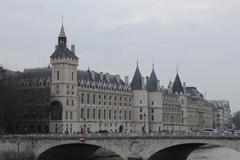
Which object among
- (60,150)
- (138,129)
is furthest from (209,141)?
(138,129)

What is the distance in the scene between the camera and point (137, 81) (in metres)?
116

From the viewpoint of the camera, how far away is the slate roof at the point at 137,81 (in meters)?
116

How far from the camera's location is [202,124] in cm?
16450

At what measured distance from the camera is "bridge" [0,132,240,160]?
54.2 meters

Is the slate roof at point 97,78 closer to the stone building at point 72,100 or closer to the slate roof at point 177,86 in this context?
the stone building at point 72,100

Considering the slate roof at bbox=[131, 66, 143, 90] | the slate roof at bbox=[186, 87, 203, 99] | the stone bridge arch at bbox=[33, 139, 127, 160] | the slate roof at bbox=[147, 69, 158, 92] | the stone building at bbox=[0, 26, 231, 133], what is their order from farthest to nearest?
the slate roof at bbox=[186, 87, 203, 99]
the slate roof at bbox=[147, 69, 158, 92]
the slate roof at bbox=[131, 66, 143, 90]
the stone building at bbox=[0, 26, 231, 133]
the stone bridge arch at bbox=[33, 139, 127, 160]

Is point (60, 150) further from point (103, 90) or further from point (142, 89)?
point (142, 89)

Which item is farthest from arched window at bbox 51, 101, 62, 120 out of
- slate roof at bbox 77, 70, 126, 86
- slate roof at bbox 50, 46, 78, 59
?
slate roof at bbox 77, 70, 126, 86

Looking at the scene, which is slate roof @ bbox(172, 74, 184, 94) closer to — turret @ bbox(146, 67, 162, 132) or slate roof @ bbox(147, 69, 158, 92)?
turret @ bbox(146, 67, 162, 132)

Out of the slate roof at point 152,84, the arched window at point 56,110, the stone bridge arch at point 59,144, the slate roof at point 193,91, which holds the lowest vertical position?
the stone bridge arch at point 59,144

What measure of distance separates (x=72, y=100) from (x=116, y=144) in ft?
118

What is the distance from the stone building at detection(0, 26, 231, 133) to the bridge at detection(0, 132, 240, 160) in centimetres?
1512

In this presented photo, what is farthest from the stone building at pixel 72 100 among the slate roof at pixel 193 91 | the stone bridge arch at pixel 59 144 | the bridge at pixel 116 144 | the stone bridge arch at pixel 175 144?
the slate roof at pixel 193 91

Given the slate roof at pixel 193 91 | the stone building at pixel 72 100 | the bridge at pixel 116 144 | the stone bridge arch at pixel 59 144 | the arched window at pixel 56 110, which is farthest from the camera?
the slate roof at pixel 193 91
